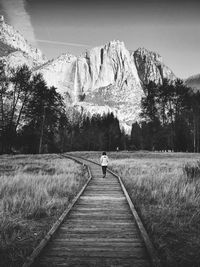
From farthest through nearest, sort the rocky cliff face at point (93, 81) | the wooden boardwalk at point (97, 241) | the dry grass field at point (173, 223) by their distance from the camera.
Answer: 1. the rocky cliff face at point (93, 81)
2. the dry grass field at point (173, 223)
3. the wooden boardwalk at point (97, 241)

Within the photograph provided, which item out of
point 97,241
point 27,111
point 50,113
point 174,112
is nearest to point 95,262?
point 97,241

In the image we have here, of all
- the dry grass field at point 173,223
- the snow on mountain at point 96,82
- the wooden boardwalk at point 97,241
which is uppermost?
the snow on mountain at point 96,82

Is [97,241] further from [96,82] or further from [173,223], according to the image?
[96,82]

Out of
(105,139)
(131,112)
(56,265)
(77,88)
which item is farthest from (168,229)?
(77,88)

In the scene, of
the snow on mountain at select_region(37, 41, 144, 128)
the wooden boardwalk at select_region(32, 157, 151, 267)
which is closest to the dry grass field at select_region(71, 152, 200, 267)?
the wooden boardwalk at select_region(32, 157, 151, 267)

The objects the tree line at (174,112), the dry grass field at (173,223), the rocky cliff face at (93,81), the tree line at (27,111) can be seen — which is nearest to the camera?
the dry grass field at (173,223)

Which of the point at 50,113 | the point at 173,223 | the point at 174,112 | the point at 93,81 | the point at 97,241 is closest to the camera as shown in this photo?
the point at 97,241

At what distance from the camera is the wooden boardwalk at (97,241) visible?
12.4 feet

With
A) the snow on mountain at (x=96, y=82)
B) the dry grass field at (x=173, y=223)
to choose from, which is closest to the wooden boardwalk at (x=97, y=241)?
the dry grass field at (x=173, y=223)

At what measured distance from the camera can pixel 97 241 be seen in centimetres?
468

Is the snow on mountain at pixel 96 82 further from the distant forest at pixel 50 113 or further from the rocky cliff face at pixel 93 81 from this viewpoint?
the distant forest at pixel 50 113

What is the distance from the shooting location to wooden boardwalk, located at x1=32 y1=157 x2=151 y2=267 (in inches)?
149

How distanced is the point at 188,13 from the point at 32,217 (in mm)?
8525

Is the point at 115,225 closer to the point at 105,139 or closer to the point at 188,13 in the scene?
the point at 188,13
